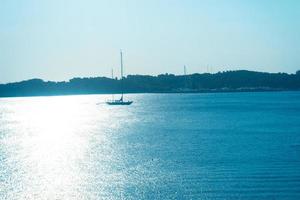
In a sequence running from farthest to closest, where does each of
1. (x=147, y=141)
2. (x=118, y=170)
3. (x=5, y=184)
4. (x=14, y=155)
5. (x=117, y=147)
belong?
(x=147, y=141)
(x=117, y=147)
(x=14, y=155)
(x=118, y=170)
(x=5, y=184)

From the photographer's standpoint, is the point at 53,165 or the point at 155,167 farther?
the point at 53,165

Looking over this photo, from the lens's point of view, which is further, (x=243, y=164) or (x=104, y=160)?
(x=104, y=160)

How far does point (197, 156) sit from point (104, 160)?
7230mm

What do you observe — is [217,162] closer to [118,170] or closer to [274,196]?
[118,170]

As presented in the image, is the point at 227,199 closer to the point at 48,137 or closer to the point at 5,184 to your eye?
the point at 5,184

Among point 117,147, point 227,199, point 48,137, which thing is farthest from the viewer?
point 48,137

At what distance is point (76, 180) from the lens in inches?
1222

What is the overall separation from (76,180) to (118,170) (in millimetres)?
3715

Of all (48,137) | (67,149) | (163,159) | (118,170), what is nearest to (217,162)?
(163,159)

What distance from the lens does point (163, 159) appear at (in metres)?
38.0

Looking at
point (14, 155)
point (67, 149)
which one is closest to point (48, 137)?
point (67, 149)

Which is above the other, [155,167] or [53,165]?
[155,167]

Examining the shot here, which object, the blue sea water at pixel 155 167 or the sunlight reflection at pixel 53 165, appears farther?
the sunlight reflection at pixel 53 165

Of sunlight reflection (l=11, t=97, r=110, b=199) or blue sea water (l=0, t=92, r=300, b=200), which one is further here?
sunlight reflection (l=11, t=97, r=110, b=199)
